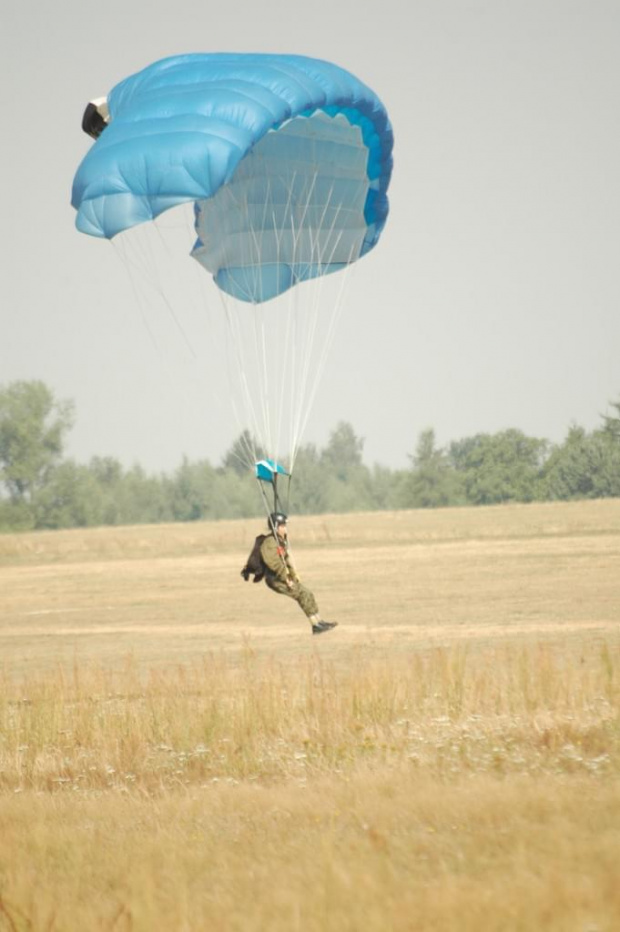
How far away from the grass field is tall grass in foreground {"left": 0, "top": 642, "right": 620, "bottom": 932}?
2cm

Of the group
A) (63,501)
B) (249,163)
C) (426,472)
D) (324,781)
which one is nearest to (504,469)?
(426,472)

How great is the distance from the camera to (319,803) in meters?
8.86

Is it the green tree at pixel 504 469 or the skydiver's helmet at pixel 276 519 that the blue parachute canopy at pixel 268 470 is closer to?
the skydiver's helmet at pixel 276 519

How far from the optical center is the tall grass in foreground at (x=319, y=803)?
6.21m

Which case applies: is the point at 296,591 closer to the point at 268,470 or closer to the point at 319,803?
the point at 268,470

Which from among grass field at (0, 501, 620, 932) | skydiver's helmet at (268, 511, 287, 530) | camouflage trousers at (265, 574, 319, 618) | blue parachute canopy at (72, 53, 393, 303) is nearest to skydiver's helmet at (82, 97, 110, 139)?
blue parachute canopy at (72, 53, 393, 303)

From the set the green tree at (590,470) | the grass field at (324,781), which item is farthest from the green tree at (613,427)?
the grass field at (324,781)

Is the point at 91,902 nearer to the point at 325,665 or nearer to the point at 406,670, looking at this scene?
the point at 406,670

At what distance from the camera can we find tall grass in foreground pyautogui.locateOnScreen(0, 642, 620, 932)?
6.21m

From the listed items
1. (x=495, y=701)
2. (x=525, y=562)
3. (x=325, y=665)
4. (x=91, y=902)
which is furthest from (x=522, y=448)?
(x=91, y=902)

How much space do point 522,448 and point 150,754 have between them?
93451 millimetres

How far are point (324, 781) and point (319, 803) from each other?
1.06 meters

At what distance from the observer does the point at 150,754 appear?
42.2 feet

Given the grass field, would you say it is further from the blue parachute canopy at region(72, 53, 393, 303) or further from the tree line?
the tree line
